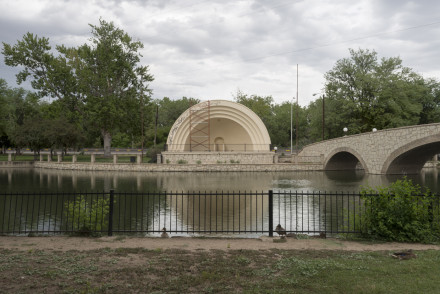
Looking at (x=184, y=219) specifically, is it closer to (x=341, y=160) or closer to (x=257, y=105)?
(x=341, y=160)

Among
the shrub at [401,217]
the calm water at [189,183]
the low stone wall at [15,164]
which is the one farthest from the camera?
the low stone wall at [15,164]

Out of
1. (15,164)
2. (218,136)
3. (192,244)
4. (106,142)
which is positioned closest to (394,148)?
(192,244)

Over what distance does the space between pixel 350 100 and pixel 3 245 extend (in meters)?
44.5

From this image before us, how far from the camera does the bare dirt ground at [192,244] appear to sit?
790cm

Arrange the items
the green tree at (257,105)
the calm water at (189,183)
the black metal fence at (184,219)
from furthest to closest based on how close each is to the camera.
A: the green tree at (257,105) < the calm water at (189,183) < the black metal fence at (184,219)

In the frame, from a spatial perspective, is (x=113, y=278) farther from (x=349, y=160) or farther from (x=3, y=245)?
(x=349, y=160)

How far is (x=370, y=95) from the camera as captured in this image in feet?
151

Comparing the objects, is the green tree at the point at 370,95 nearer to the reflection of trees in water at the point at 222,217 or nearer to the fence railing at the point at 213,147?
the fence railing at the point at 213,147

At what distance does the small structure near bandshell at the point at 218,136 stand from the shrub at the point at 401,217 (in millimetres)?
29481

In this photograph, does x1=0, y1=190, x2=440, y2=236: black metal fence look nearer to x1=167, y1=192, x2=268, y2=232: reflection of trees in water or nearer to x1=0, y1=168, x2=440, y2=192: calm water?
x1=167, y1=192, x2=268, y2=232: reflection of trees in water

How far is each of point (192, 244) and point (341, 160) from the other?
3286cm

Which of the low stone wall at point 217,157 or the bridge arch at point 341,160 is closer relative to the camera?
the bridge arch at point 341,160

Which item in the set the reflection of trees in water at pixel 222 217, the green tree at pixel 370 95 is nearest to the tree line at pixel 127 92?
the green tree at pixel 370 95

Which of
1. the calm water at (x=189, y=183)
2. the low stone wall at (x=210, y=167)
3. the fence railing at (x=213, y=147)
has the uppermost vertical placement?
→ the fence railing at (x=213, y=147)
